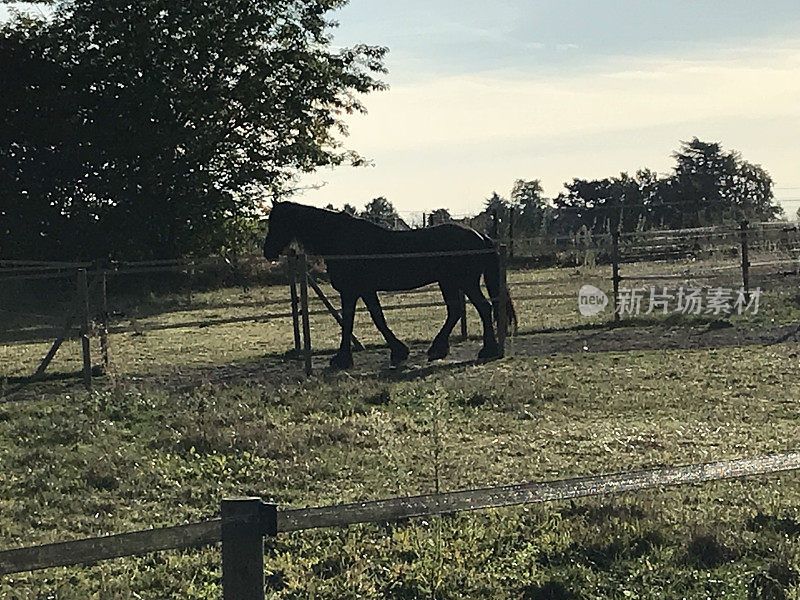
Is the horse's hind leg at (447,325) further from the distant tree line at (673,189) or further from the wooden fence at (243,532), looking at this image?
the distant tree line at (673,189)

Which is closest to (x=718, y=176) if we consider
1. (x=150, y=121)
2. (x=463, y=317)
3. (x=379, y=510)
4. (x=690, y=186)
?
(x=690, y=186)

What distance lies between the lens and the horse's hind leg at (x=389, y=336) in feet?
40.1

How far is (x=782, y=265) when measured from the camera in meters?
21.5

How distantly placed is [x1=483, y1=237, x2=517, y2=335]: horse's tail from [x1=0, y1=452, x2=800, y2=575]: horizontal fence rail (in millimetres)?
8934

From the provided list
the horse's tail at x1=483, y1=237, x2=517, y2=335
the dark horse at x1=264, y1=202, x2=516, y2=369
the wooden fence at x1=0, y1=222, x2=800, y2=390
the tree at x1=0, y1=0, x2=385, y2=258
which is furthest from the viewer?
the tree at x1=0, y1=0, x2=385, y2=258

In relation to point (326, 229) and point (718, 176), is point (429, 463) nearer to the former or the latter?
point (326, 229)

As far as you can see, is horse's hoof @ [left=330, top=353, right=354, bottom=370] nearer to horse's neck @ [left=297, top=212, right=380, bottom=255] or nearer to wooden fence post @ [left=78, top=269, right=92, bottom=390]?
horse's neck @ [left=297, top=212, right=380, bottom=255]

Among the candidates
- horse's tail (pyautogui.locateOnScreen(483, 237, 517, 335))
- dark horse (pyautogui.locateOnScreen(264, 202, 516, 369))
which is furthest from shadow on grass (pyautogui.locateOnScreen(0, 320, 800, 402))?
dark horse (pyautogui.locateOnScreen(264, 202, 516, 369))

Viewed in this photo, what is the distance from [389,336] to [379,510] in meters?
9.07

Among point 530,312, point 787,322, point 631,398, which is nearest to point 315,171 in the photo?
point 530,312

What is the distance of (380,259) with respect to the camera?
1241 centimetres

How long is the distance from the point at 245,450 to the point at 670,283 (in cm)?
1499

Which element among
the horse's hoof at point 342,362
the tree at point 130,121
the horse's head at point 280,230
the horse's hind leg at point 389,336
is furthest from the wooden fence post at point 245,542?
the tree at point 130,121

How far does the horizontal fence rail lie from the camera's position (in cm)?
266
